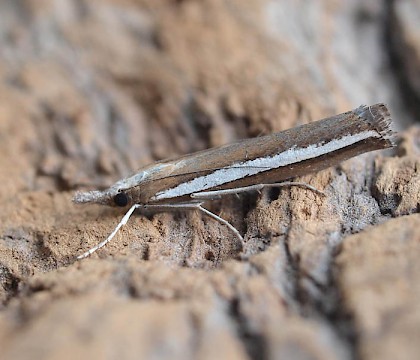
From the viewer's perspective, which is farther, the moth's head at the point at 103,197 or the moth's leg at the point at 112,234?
the moth's head at the point at 103,197

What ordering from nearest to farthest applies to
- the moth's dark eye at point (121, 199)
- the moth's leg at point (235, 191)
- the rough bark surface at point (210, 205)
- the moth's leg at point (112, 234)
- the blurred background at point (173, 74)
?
Result: the rough bark surface at point (210, 205), the moth's leg at point (112, 234), the moth's leg at point (235, 191), the moth's dark eye at point (121, 199), the blurred background at point (173, 74)

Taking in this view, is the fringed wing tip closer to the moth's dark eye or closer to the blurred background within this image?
the moth's dark eye

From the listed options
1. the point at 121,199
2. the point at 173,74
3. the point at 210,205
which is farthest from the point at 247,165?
the point at 173,74

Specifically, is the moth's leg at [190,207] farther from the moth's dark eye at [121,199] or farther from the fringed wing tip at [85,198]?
the fringed wing tip at [85,198]

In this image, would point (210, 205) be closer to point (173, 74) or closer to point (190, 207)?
point (190, 207)

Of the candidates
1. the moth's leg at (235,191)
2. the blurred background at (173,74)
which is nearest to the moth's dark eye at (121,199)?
the moth's leg at (235,191)

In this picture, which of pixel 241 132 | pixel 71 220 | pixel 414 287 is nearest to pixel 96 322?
pixel 414 287
